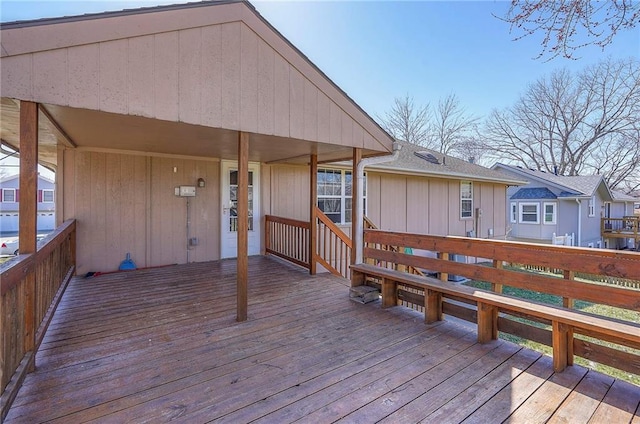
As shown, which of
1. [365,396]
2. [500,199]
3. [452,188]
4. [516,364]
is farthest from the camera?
[500,199]

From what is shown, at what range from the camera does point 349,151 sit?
5.23 m

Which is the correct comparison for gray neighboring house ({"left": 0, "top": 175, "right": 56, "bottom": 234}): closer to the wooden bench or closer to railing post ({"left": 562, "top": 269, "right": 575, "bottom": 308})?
the wooden bench

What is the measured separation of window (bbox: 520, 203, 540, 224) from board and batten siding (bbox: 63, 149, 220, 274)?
19.5 meters

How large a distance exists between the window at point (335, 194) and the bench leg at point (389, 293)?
390 cm

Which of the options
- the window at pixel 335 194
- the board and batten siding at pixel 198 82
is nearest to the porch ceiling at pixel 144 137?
the board and batten siding at pixel 198 82

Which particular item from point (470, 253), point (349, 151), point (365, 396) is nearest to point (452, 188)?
point (349, 151)

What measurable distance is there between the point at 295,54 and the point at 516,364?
13.1 feet

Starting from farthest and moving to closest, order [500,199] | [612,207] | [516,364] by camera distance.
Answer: [612,207] < [500,199] < [516,364]

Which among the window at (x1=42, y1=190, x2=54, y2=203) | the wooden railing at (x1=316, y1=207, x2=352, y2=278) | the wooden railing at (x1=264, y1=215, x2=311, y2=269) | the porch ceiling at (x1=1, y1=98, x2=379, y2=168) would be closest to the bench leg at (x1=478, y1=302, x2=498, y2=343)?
the wooden railing at (x1=316, y1=207, x2=352, y2=278)

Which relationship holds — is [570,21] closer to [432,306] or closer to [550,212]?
[432,306]

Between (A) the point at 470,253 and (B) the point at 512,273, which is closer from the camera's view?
(B) the point at 512,273

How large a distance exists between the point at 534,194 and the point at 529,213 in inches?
46.4

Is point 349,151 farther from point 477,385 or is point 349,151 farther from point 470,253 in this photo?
point 477,385

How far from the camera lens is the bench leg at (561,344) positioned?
264 centimetres
